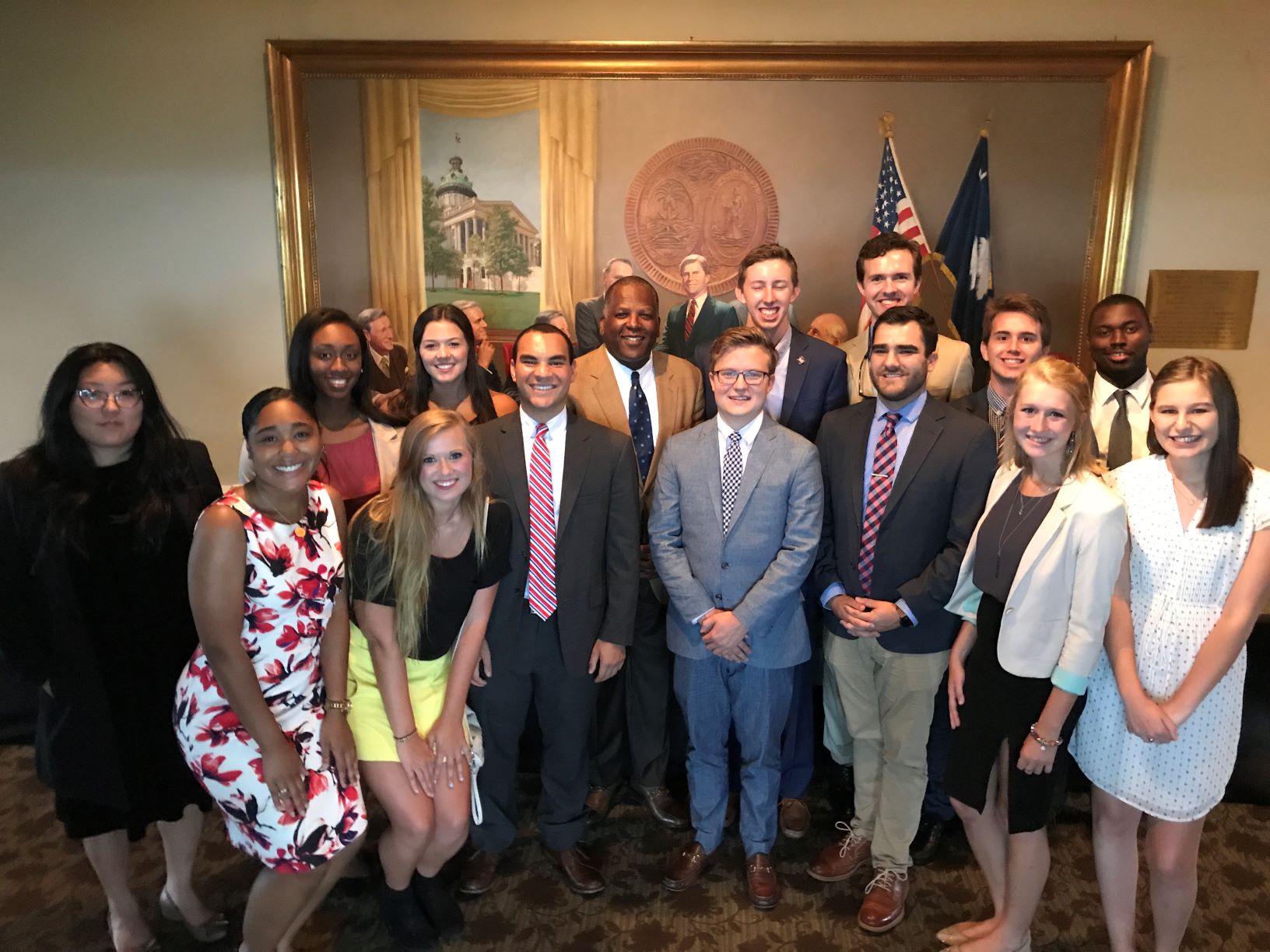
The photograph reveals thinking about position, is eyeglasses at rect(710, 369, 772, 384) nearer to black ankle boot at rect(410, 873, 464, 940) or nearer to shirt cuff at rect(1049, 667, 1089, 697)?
shirt cuff at rect(1049, 667, 1089, 697)

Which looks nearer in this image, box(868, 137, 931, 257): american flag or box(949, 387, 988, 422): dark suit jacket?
box(949, 387, 988, 422): dark suit jacket

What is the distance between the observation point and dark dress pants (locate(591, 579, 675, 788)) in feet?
10.1

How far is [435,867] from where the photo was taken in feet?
8.41

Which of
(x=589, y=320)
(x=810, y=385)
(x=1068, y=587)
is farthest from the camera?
(x=589, y=320)

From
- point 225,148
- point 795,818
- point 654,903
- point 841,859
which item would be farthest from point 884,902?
point 225,148

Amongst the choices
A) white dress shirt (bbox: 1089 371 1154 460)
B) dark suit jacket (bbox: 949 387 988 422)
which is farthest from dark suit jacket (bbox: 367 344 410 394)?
white dress shirt (bbox: 1089 371 1154 460)

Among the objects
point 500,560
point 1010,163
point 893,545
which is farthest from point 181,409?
point 1010,163

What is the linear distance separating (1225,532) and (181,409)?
452cm

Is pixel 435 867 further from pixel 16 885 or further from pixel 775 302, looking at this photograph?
Result: pixel 775 302

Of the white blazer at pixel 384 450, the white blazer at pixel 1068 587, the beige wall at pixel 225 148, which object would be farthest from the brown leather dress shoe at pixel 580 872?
the beige wall at pixel 225 148

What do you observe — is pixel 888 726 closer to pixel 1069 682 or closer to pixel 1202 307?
pixel 1069 682

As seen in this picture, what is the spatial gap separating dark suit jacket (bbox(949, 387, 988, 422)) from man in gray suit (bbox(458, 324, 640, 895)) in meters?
1.25

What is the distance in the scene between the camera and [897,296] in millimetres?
3092

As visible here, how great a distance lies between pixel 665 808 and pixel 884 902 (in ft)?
2.91
